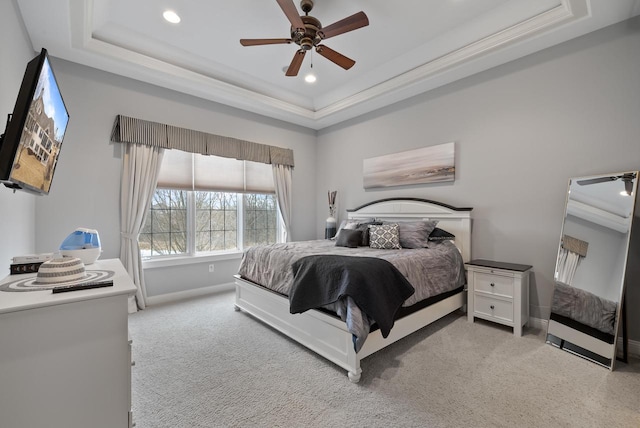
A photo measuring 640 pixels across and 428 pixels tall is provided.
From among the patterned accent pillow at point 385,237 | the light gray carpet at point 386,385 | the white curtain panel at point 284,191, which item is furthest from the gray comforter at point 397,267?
the white curtain panel at point 284,191

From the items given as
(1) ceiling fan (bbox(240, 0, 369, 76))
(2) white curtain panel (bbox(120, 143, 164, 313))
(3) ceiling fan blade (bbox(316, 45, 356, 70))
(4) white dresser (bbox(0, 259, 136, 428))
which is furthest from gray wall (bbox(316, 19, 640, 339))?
(2) white curtain panel (bbox(120, 143, 164, 313))

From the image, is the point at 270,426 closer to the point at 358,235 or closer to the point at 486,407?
the point at 486,407

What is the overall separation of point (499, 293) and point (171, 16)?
429 centimetres

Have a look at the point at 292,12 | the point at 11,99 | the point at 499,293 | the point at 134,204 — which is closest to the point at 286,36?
the point at 292,12

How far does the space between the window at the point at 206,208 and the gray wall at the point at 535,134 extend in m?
2.54

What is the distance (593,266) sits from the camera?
229 cm

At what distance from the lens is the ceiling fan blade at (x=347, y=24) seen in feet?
7.08

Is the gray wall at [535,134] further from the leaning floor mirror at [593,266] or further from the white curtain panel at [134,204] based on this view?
the white curtain panel at [134,204]

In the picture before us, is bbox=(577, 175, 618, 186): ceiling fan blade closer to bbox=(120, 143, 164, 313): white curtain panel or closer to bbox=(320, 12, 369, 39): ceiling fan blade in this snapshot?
bbox=(320, 12, 369, 39): ceiling fan blade

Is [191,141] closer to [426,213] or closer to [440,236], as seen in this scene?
[426,213]

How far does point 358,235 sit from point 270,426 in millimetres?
2301

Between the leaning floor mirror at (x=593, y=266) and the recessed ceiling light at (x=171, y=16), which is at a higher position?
the recessed ceiling light at (x=171, y=16)

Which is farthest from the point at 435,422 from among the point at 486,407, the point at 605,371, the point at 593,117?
the point at 593,117

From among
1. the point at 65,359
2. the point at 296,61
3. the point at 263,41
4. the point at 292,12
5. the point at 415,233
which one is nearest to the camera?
the point at 65,359
